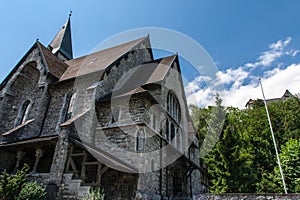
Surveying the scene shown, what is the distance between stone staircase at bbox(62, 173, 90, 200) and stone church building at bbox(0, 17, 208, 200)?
0.04 m

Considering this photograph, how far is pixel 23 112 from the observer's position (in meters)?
16.5

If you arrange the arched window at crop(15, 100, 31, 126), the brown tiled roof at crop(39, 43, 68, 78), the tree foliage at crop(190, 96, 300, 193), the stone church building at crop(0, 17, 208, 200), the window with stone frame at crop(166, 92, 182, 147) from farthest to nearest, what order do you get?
the tree foliage at crop(190, 96, 300, 193), the brown tiled roof at crop(39, 43, 68, 78), the arched window at crop(15, 100, 31, 126), the window with stone frame at crop(166, 92, 182, 147), the stone church building at crop(0, 17, 208, 200)

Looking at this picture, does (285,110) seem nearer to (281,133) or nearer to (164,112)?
(281,133)

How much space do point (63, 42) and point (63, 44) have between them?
454 millimetres

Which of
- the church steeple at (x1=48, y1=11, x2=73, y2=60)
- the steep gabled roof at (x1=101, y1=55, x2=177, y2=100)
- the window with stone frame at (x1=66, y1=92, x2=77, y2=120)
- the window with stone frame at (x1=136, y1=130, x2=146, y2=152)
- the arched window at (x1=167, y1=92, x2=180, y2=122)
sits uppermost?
the church steeple at (x1=48, y1=11, x2=73, y2=60)

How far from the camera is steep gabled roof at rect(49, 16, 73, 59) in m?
31.1

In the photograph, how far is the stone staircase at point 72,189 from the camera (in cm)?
867

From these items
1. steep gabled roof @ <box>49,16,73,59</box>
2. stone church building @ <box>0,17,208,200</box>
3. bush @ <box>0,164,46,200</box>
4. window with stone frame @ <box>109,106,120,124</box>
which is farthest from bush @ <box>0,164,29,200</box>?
steep gabled roof @ <box>49,16,73,59</box>

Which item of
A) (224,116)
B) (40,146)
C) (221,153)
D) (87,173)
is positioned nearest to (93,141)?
(87,173)

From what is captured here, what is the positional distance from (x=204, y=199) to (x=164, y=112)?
29.4ft

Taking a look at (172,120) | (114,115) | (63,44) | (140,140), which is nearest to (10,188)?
(140,140)

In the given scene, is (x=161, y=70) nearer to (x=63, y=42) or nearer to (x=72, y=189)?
(x=72, y=189)

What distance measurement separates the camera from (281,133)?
2897 centimetres

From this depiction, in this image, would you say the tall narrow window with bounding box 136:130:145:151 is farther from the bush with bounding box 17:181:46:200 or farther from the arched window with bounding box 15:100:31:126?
the arched window with bounding box 15:100:31:126
